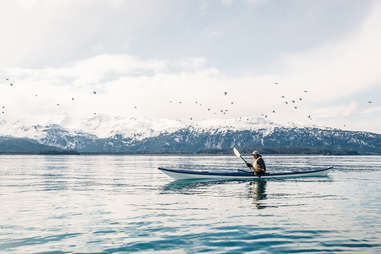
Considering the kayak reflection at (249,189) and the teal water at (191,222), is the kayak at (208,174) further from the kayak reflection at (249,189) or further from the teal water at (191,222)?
the teal water at (191,222)

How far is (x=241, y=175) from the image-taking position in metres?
46.8

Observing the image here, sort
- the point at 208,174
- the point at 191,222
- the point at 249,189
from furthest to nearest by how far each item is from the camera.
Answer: the point at 208,174
the point at 249,189
the point at 191,222

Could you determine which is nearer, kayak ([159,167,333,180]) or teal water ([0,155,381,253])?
teal water ([0,155,381,253])

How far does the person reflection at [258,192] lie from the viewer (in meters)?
29.6

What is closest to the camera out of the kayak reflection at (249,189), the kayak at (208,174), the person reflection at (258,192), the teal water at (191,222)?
the teal water at (191,222)

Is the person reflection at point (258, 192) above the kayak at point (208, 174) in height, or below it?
below

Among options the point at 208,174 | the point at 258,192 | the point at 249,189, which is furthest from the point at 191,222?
the point at 208,174

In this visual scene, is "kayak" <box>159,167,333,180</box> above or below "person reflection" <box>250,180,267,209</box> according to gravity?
above

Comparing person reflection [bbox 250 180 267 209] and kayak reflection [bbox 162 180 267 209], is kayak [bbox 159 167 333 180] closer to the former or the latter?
kayak reflection [bbox 162 180 267 209]

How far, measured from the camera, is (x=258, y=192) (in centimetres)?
3656

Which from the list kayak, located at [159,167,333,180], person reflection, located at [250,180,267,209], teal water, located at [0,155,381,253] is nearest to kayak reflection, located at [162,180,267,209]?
person reflection, located at [250,180,267,209]

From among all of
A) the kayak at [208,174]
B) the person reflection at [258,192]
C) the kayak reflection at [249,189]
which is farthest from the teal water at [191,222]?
the kayak at [208,174]

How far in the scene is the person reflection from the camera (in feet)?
97.2

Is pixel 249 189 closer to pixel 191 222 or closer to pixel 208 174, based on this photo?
pixel 208 174
